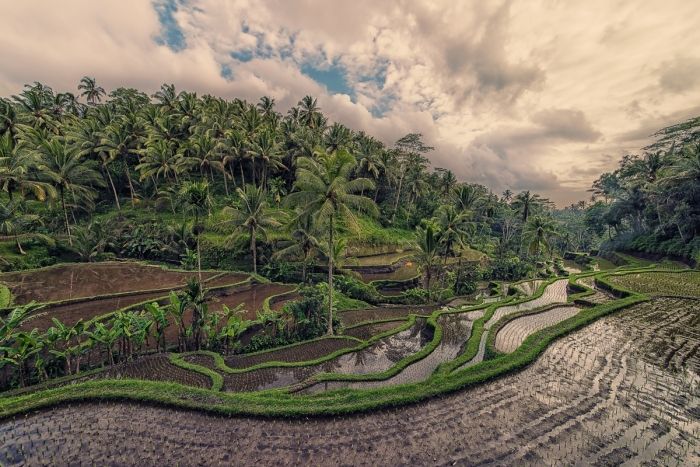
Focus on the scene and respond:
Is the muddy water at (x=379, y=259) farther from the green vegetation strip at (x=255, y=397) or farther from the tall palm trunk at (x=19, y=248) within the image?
the tall palm trunk at (x=19, y=248)

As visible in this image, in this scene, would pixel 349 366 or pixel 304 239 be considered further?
pixel 304 239

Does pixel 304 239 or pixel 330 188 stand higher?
pixel 330 188

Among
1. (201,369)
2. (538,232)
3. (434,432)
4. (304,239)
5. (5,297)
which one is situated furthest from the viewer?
(538,232)

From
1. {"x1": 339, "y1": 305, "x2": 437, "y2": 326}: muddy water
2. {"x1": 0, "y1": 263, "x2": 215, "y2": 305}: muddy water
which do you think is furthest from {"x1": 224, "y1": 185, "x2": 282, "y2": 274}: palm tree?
{"x1": 339, "y1": 305, "x2": 437, "y2": 326}: muddy water

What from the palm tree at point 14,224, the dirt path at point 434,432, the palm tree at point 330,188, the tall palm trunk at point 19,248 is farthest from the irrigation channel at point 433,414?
the palm tree at point 14,224

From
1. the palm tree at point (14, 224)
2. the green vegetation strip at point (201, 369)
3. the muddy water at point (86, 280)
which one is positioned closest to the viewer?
the green vegetation strip at point (201, 369)

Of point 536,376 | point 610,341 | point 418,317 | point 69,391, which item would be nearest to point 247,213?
point 418,317

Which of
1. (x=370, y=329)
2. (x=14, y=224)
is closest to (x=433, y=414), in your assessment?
(x=370, y=329)

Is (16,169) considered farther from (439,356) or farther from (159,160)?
(439,356)
